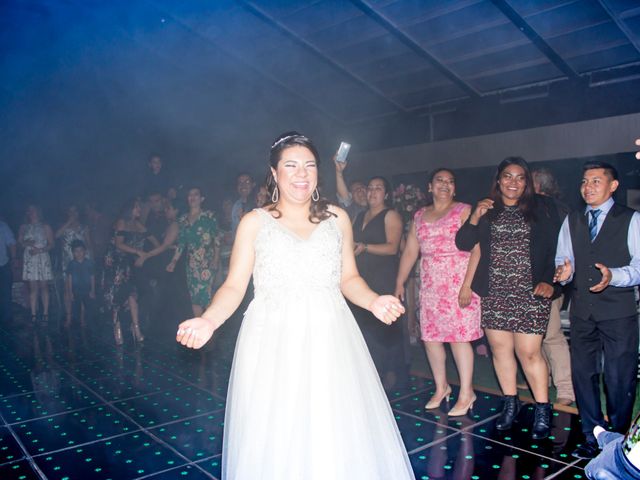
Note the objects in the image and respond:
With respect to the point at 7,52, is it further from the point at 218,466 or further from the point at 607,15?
the point at 607,15

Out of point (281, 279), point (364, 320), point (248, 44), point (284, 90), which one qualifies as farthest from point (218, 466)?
point (284, 90)

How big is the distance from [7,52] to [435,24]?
241 inches

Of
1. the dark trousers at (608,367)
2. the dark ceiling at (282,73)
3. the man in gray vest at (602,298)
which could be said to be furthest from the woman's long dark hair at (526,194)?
the dark ceiling at (282,73)

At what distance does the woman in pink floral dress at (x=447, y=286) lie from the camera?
3.54 m

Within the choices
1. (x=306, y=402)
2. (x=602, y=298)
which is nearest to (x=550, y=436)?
(x=602, y=298)

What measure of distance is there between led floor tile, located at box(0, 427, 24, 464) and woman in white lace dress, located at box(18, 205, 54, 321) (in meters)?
4.91

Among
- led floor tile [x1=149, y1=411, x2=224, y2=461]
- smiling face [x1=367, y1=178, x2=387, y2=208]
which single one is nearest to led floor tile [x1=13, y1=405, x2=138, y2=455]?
led floor tile [x1=149, y1=411, x2=224, y2=461]

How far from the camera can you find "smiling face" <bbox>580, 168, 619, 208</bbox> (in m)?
2.90

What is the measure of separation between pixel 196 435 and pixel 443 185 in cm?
243

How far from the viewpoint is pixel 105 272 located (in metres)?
5.95

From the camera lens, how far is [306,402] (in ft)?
6.35

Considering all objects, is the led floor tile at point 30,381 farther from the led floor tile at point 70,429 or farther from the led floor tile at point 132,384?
the led floor tile at point 70,429

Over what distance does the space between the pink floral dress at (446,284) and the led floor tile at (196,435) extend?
1662mm

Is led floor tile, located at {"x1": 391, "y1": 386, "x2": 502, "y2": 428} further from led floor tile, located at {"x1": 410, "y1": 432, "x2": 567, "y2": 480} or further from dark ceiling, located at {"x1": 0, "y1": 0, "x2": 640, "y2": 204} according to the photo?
dark ceiling, located at {"x1": 0, "y1": 0, "x2": 640, "y2": 204}
